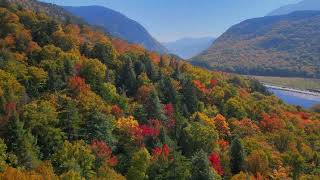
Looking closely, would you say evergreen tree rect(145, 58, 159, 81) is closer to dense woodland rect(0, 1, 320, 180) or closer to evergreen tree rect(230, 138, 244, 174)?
dense woodland rect(0, 1, 320, 180)

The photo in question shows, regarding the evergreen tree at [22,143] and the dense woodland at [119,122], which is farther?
the dense woodland at [119,122]

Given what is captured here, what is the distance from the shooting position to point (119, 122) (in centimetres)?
13425

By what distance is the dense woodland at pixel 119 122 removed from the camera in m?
108

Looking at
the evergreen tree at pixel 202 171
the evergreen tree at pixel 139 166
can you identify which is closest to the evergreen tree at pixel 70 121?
the evergreen tree at pixel 139 166

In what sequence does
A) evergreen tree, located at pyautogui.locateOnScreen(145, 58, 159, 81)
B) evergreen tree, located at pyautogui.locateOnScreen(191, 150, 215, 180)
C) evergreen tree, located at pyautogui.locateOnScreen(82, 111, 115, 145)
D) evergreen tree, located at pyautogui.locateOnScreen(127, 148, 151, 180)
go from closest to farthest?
1. evergreen tree, located at pyautogui.locateOnScreen(127, 148, 151, 180)
2. evergreen tree, located at pyautogui.locateOnScreen(191, 150, 215, 180)
3. evergreen tree, located at pyautogui.locateOnScreen(82, 111, 115, 145)
4. evergreen tree, located at pyautogui.locateOnScreen(145, 58, 159, 81)

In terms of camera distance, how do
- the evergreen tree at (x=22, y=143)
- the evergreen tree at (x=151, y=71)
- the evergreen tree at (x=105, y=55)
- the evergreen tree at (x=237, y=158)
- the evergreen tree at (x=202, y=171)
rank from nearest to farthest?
the evergreen tree at (x=22, y=143), the evergreen tree at (x=202, y=171), the evergreen tree at (x=237, y=158), the evergreen tree at (x=105, y=55), the evergreen tree at (x=151, y=71)

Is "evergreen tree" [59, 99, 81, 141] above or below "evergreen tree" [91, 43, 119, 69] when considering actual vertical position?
below

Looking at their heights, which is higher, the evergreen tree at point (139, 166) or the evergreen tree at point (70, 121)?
the evergreen tree at point (70, 121)

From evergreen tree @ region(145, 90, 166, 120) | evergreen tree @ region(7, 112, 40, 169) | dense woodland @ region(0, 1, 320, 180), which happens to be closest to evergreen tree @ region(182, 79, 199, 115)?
dense woodland @ region(0, 1, 320, 180)

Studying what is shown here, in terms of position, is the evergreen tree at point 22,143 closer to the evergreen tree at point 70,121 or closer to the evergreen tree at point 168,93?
the evergreen tree at point 70,121

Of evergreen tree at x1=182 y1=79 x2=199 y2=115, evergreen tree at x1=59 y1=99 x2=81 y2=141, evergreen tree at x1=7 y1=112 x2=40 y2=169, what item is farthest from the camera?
evergreen tree at x1=182 y1=79 x2=199 y2=115

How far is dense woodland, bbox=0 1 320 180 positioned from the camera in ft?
354

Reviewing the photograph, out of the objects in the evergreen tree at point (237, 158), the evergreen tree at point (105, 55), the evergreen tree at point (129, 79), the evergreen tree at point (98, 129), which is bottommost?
the evergreen tree at point (237, 158)

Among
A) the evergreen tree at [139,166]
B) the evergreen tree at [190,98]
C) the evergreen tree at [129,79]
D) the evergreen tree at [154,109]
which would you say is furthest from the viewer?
the evergreen tree at [190,98]
